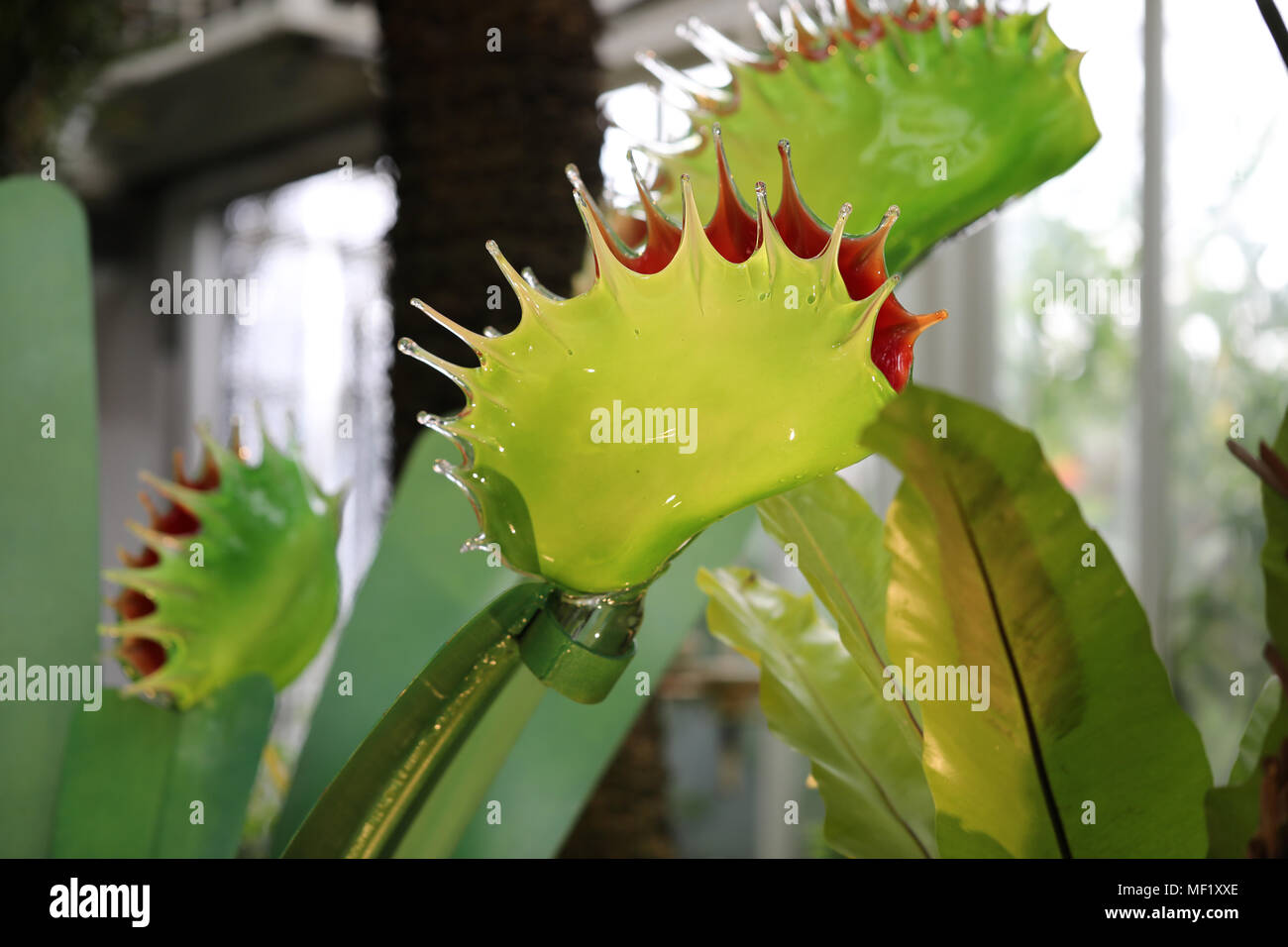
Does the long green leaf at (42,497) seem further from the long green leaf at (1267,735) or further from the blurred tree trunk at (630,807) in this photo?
the blurred tree trunk at (630,807)

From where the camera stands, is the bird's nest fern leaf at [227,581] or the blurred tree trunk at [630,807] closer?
the bird's nest fern leaf at [227,581]

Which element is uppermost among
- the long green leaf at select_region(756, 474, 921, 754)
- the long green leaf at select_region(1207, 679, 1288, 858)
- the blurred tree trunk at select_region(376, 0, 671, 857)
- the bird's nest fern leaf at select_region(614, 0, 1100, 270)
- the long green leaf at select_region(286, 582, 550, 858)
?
the blurred tree trunk at select_region(376, 0, 671, 857)

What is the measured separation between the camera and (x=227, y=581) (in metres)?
0.22

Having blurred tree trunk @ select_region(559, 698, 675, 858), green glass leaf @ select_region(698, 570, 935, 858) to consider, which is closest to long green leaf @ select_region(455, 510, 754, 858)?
green glass leaf @ select_region(698, 570, 935, 858)

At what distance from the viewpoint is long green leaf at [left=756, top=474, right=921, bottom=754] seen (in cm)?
19

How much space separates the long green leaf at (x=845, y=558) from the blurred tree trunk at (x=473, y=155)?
43cm

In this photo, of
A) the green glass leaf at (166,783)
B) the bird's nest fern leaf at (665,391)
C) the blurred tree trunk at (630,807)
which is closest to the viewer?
the bird's nest fern leaf at (665,391)

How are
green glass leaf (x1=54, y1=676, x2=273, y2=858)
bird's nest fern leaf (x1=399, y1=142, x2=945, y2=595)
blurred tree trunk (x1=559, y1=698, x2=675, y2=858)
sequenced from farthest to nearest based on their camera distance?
blurred tree trunk (x1=559, y1=698, x2=675, y2=858)
green glass leaf (x1=54, y1=676, x2=273, y2=858)
bird's nest fern leaf (x1=399, y1=142, x2=945, y2=595)

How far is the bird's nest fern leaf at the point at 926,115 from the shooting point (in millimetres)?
169

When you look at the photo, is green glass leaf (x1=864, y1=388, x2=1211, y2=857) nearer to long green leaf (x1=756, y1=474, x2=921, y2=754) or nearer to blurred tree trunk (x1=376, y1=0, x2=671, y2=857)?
long green leaf (x1=756, y1=474, x2=921, y2=754)

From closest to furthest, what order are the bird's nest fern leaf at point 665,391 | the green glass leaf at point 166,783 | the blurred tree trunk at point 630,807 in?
the bird's nest fern leaf at point 665,391
the green glass leaf at point 166,783
the blurred tree trunk at point 630,807

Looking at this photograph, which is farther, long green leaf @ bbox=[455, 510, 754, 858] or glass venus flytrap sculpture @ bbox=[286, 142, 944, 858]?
long green leaf @ bbox=[455, 510, 754, 858]

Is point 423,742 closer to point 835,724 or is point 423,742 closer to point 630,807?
point 835,724

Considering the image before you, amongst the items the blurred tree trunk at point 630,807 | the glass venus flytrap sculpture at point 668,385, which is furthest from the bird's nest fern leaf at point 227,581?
the blurred tree trunk at point 630,807
